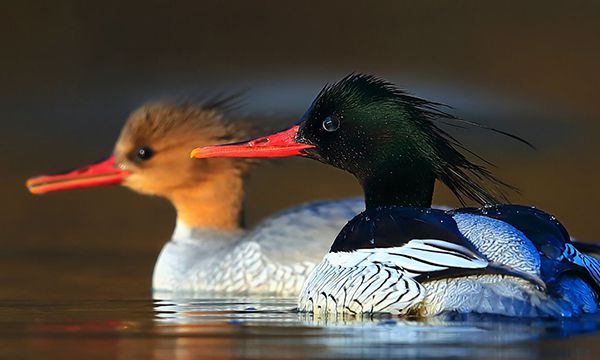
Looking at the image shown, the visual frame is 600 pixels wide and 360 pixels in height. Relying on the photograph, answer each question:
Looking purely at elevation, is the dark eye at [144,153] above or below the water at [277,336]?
above

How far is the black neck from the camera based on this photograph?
7992 millimetres

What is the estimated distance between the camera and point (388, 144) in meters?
8.05

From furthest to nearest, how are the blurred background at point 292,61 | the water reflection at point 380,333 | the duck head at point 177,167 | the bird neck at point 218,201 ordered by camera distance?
the blurred background at point 292,61
the bird neck at point 218,201
the duck head at point 177,167
the water reflection at point 380,333

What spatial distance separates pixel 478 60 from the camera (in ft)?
64.3

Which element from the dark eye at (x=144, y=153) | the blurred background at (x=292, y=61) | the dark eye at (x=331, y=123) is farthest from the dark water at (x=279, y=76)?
the dark eye at (x=331, y=123)

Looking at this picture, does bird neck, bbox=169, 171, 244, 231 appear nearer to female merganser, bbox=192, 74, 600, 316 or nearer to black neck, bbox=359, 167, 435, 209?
female merganser, bbox=192, 74, 600, 316

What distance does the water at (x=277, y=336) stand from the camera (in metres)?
6.11

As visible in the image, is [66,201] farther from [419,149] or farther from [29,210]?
[419,149]

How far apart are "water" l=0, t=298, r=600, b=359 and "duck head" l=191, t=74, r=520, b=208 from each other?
0.84 metres

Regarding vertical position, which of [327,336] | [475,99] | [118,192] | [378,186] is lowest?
[327,336]

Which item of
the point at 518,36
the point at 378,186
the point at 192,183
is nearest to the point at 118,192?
the point at 192,183

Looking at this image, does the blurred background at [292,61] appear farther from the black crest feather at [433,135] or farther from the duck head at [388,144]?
the black crest feather at [433,135]

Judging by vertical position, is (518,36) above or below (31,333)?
above

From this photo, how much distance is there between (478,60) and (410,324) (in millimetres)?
13081
